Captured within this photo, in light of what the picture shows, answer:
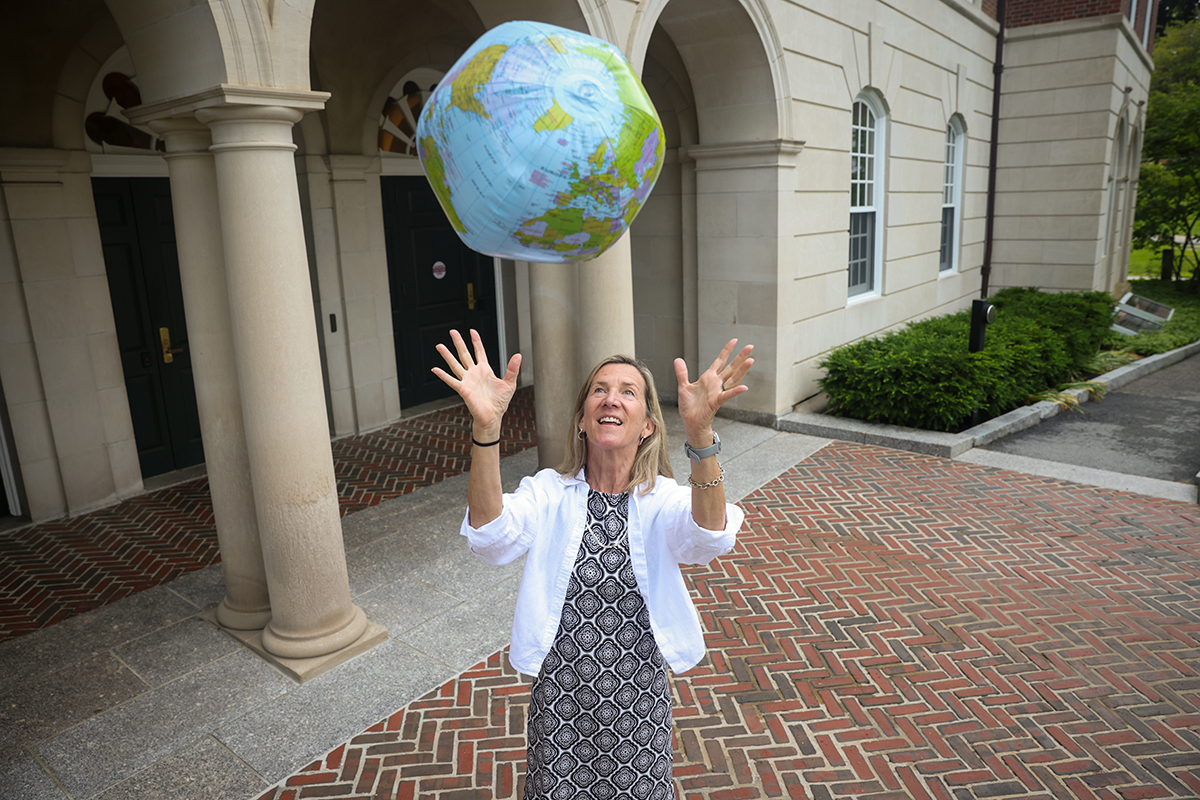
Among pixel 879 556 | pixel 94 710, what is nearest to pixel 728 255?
pixel 879 556

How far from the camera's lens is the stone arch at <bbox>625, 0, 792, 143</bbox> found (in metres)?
9.12

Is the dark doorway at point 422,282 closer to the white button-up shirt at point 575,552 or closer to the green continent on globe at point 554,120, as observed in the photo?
the white button-up shirt at point 575,552

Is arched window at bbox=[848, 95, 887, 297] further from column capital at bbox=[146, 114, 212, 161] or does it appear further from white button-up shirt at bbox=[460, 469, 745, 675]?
white button-up shirt at bbox=[460, 469, 745, 675]

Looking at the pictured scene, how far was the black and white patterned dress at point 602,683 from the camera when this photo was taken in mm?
2643

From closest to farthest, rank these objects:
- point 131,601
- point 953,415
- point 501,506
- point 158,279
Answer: point 501,506 < point 131,601 < point 158,279 < point 953,415

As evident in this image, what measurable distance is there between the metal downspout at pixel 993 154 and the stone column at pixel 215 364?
17.1 meters

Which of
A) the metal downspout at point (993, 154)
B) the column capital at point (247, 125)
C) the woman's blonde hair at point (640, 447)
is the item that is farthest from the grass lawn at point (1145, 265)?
the woman's blonde hair at point (640, 447)

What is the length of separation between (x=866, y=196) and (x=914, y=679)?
945cm

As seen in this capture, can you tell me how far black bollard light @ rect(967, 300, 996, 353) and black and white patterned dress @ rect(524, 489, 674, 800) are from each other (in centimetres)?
900

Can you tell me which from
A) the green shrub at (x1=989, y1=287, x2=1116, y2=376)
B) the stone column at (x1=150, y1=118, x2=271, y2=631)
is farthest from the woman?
the green shrub at (x1=989, y1=287, x2=1116, y2=376)

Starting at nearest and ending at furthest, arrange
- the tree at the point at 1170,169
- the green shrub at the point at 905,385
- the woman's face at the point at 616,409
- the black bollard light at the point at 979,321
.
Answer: the woman's face at the point at 616,409
the green shrub at the point at 905,385
the black bollard light at the point at 979,321
the tree at the point at 1170,169

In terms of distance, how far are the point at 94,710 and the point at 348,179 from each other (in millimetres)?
6955

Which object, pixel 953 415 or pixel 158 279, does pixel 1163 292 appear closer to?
pixel 953 415

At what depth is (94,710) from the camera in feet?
15.3
